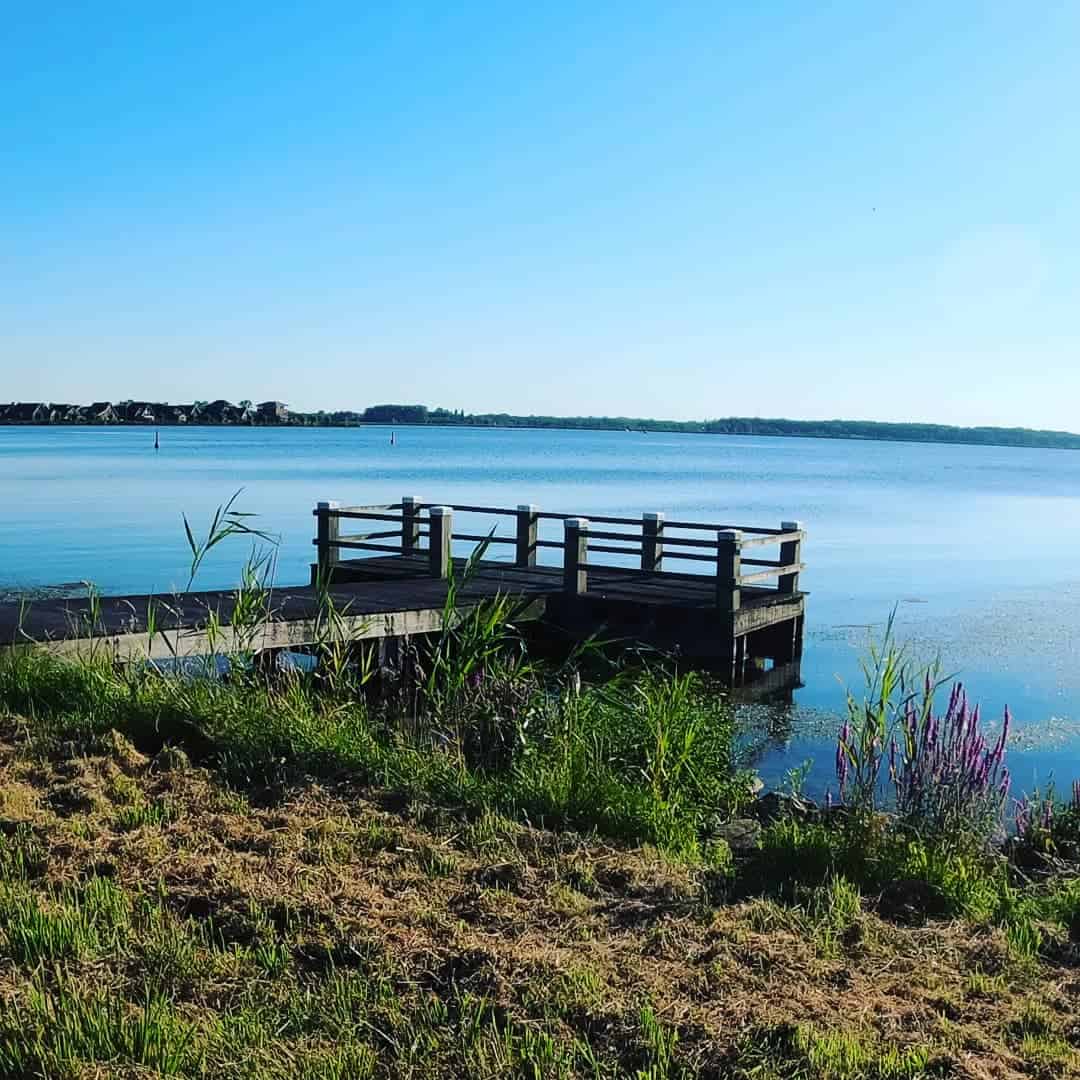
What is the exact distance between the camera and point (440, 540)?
17797 mm

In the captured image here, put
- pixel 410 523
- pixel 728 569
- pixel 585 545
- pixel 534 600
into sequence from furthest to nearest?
pixel 410 523 → pixel 585 545 → pixel 534 600 → pixel 728 569

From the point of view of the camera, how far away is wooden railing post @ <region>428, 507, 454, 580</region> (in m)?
17.8

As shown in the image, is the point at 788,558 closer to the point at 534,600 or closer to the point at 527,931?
the point at 534,600

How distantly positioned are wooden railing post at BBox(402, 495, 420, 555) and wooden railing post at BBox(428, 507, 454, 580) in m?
1.37

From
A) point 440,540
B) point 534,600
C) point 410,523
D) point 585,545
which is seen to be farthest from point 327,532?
point 585,545

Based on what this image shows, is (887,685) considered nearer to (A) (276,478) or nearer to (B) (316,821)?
(B) (316,821)

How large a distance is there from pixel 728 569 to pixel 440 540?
4302 millimetres

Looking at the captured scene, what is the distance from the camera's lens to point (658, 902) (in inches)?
195

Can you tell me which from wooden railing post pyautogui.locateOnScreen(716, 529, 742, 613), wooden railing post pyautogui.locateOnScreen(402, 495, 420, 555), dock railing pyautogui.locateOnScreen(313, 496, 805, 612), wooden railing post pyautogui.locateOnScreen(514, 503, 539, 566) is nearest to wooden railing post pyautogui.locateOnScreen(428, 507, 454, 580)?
dock railing pyautogui.locateOnScreen(313, 496, 805, 612)

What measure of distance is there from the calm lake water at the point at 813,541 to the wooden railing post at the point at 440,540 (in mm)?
5277

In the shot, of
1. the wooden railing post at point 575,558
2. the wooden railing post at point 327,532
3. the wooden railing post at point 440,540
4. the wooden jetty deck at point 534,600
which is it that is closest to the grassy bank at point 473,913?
the wooden jetty deck at point 534,600

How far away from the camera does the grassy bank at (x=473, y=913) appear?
12.0ft

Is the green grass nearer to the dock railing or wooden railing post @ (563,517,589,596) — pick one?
the dock railing

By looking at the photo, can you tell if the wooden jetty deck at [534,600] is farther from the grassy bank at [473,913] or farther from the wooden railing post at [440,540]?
the grassy bank at [473,913]
